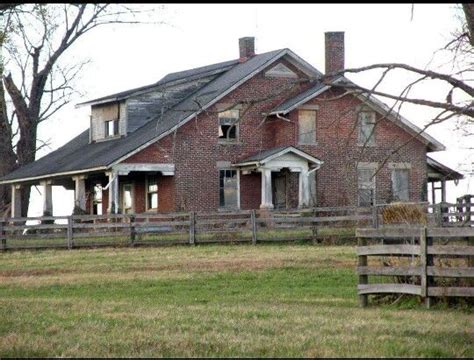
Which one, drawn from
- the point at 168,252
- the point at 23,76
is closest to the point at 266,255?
the point at 168,252

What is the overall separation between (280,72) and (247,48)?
4.64 meters

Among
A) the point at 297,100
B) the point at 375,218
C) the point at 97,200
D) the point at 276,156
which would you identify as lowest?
the point at 375,218

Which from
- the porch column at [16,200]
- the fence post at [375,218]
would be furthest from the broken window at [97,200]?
the fence post at [375,218]

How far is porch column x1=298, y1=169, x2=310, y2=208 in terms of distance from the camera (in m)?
42.8

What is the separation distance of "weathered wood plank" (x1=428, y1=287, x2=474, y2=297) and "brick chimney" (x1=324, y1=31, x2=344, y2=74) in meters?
29.5

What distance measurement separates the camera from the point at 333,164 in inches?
1777

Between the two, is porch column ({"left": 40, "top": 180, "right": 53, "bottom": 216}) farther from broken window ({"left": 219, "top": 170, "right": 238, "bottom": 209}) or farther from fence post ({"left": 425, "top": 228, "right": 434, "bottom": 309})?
fence post ({"left": 425, "top": 228, "right": 434, "bottom": 309})

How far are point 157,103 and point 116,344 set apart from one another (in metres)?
34.7

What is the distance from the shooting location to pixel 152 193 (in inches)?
1767

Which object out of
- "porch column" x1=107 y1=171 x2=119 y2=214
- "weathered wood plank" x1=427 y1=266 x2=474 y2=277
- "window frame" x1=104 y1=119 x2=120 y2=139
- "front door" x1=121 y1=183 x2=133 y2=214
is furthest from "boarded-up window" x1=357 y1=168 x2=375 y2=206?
"weathered wood plank" x1=427 y1=266 x2=474 y2=277

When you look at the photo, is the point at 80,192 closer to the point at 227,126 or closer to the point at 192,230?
the point at 227,126

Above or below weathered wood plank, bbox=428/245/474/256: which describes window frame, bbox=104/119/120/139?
above

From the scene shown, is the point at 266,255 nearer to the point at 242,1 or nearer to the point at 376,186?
the point at 376,186

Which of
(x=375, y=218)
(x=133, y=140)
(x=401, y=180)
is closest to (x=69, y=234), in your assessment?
(x=133, y=140)
